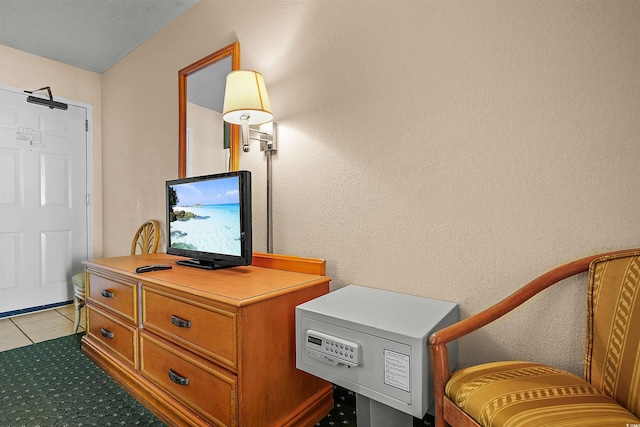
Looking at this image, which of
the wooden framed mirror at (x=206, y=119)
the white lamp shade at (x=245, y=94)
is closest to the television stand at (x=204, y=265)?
the wooden framed mirror at (x=206, y=119)

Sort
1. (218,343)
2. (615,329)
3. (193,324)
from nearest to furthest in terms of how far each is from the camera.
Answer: (615,329), (218,343), (193,324)

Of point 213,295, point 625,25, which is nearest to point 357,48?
point 625,25

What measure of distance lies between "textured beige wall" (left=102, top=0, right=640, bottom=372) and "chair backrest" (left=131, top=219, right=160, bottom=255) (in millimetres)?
1143

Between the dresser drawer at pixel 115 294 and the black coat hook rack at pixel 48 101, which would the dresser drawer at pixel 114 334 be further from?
the black coat hook rack at pixel 48 101

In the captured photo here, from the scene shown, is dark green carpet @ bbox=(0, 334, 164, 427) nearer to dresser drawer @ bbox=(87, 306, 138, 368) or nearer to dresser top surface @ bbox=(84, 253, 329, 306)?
dresser drawer @ bbox=(87, 306, 138, 368)

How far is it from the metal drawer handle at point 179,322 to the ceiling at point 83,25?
2.28 meters

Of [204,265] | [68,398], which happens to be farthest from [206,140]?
[68,398]

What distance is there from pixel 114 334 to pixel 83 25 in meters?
2.53

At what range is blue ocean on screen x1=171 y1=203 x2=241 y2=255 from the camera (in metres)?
1.69

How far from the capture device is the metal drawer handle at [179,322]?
138 centimetres

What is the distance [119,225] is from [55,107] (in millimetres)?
1341

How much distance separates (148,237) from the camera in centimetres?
281

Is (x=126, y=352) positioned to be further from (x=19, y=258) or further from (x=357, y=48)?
(x=19, y=258)

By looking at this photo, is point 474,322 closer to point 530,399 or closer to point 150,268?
point 530,399
